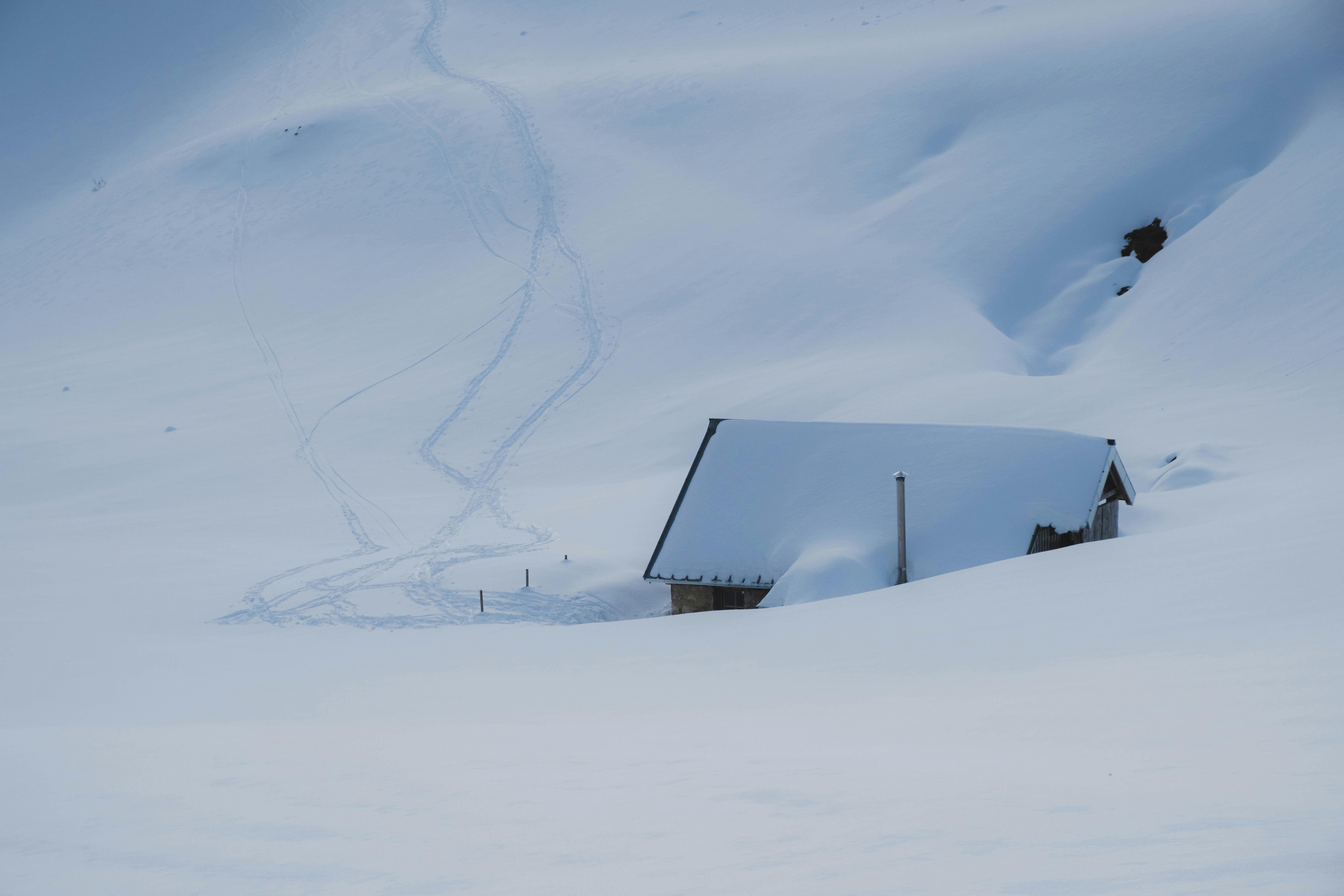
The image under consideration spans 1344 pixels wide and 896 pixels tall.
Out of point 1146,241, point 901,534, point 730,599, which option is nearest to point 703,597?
point 730,599

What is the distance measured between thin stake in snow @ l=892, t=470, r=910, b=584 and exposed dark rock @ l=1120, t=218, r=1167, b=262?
23284 mm

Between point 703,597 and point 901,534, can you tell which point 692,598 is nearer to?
point 703,597

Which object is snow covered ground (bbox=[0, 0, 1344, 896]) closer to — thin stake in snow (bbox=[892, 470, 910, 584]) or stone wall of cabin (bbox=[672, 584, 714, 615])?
stone wall of cabin (bbox=[672, 584, 714, 615])

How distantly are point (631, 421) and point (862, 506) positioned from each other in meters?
15.2

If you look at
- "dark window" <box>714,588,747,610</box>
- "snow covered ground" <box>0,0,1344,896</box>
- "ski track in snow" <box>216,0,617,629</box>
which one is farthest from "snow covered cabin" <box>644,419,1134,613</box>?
"ski track in snow" <box>216,0,617,629</box>

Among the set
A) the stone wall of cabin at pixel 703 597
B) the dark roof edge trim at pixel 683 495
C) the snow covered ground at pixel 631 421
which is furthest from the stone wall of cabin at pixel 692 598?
the snow covered ground at pixel 631 421

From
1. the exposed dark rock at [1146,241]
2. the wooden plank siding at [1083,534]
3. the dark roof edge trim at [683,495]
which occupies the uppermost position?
the exposed dark rock at [1146,241]

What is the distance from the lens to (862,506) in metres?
15.4

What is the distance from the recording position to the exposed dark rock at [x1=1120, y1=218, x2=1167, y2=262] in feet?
111

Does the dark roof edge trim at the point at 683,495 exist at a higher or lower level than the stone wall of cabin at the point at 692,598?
higher

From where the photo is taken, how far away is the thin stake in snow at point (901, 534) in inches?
567

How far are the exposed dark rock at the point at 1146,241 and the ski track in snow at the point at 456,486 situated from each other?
16593 mm

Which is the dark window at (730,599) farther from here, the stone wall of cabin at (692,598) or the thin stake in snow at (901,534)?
the thin stake in snow at (901,534)

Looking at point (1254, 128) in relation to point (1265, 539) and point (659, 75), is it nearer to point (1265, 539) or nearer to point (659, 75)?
point (659, 75)
